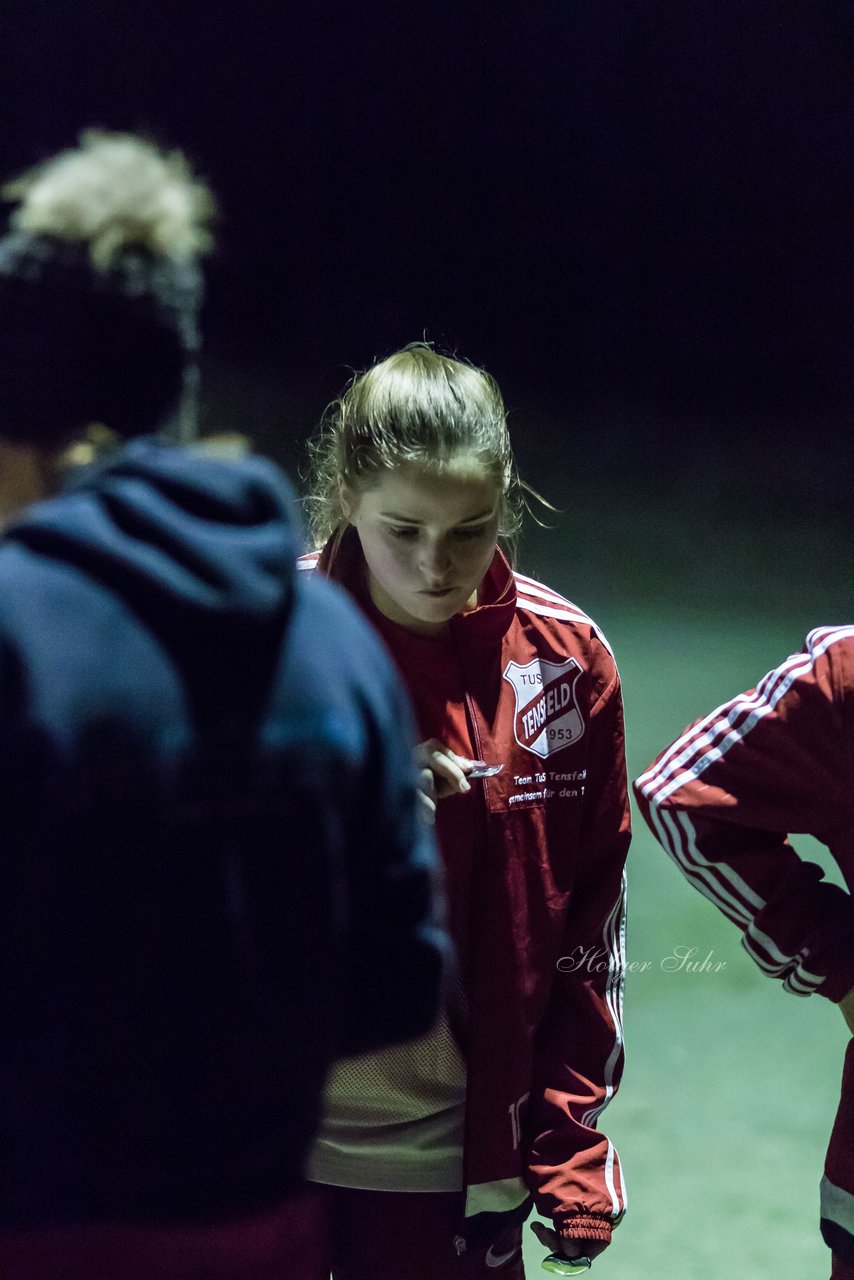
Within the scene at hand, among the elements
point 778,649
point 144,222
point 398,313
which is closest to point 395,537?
point 144,222

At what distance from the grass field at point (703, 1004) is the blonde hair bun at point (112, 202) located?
1766 millimetres

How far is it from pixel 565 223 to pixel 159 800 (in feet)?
16.0

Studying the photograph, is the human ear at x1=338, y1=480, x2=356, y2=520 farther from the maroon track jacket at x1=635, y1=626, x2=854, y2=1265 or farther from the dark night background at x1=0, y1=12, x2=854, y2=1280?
the dark night background at x1=0, y1=12, x2=854, y2=1280

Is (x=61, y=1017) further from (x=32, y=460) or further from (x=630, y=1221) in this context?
(x=630, y=1221)

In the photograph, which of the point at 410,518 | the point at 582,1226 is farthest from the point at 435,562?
the point at 582,1226

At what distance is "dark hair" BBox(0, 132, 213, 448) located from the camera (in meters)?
0.77

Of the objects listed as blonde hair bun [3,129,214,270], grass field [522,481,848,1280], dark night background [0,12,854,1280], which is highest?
dark night background [0,12,854,1280]

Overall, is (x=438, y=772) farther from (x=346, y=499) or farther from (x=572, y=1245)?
(x=572, y=1245)

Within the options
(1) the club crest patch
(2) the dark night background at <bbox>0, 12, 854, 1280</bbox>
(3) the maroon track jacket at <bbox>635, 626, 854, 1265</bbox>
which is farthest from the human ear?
(2) the dark night background at <bbox>0, 12, 854, 1280</bbox>

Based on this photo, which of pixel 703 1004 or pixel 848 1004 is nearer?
pixel 848 1004

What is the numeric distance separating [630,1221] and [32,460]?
183 cm

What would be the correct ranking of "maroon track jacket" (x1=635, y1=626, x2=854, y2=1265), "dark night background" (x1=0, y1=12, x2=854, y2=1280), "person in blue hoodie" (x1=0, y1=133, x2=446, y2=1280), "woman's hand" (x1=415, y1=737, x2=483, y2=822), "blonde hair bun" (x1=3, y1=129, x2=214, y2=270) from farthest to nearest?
1. "dark night background" (x1=0, y1=12, x2=854, y2=1280)
2. "maroon track jacket" (x1=635, y1=626, x2=854, y2=1265)
3. "woman's hand" (x1=415, y1=737, x2=483, y2=822)
4. "blonde hair bun" (x1=3, y1=129, x2=214, y2=270)
5. "person in blue hoodie" (x1=0, y1=133, x2=446, y2=1280)

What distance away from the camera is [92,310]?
2.53 feet

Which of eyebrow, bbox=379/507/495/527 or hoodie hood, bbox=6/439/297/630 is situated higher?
eyebrow, bbox=379/507/495/527
